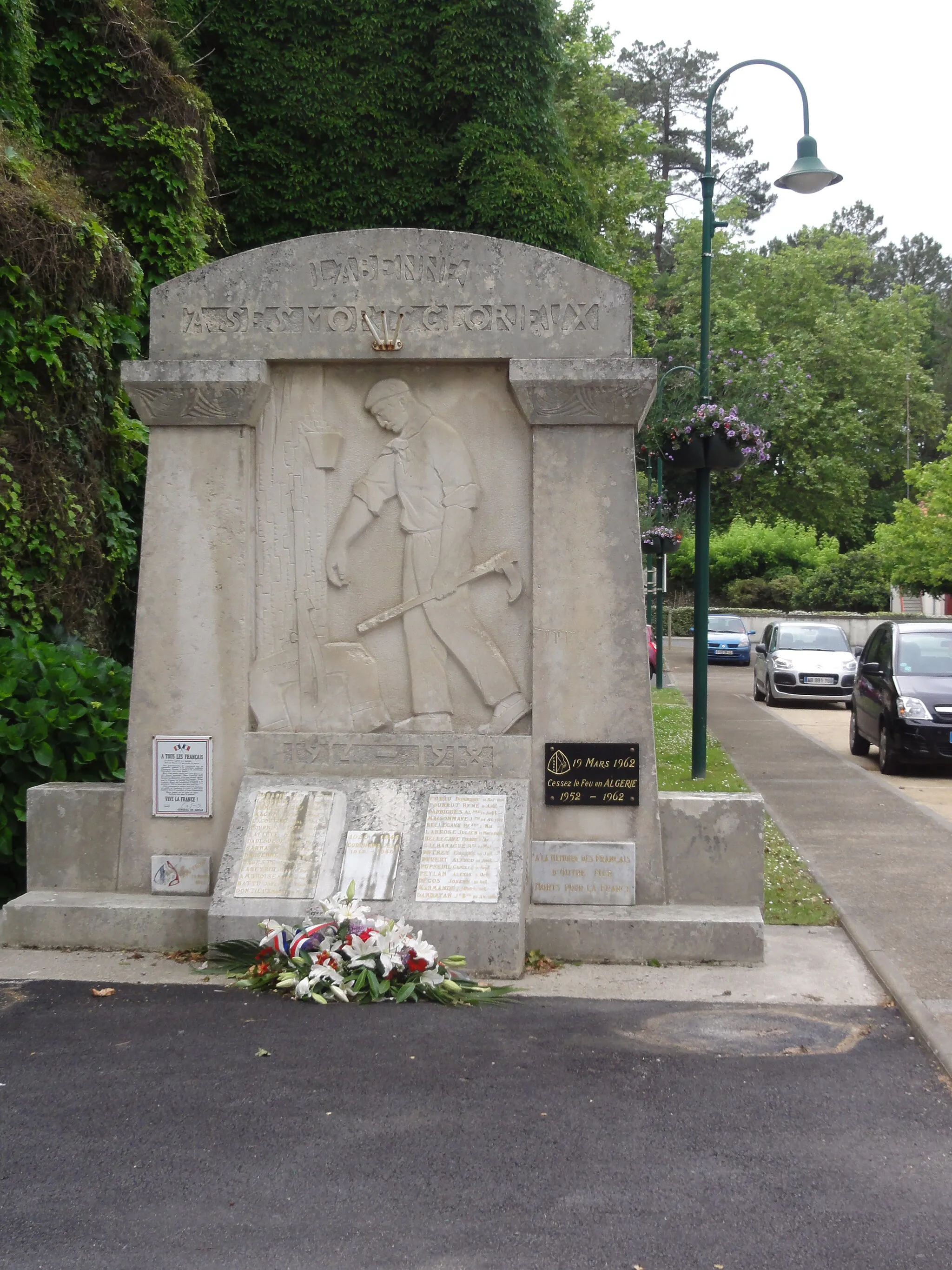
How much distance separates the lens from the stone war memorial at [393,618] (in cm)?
619

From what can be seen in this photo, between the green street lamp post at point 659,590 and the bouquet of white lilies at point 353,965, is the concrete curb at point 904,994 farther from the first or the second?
the green street lamp post at point 659,590

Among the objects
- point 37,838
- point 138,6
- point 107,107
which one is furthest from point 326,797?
point 138,6

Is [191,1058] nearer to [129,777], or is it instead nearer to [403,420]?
[129,777]

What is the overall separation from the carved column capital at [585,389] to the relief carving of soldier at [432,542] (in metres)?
0.50

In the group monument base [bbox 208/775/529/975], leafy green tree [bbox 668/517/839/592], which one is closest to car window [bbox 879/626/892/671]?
monument base [bbox 208/775/529/975]

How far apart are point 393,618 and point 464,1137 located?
309cm

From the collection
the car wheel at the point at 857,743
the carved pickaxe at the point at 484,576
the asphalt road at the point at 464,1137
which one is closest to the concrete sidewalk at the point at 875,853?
the car wheel at the point at 857,743

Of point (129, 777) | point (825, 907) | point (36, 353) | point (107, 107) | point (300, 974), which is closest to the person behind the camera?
point (300, 974)

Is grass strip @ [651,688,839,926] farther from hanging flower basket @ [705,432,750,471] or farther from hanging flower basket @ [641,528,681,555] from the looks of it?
hanging flower basket @ [641,528,681,555]

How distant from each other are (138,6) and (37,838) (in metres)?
11.2

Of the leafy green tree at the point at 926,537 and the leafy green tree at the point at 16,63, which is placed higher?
the leafy green tree at the point at 16,63

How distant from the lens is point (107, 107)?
43.1 ft

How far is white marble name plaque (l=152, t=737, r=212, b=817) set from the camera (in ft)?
21.0

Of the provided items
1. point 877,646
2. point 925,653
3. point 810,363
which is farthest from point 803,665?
point 810,363
